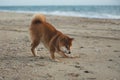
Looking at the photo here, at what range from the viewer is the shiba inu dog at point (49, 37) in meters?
7.61

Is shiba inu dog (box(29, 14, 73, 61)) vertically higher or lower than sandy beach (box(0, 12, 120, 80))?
higher

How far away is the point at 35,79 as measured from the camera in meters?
5.93

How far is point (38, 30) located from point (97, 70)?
7.43ft

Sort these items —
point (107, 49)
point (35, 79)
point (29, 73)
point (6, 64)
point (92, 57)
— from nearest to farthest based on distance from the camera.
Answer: point (35, 79) → point (29, 73) → point (6, 64) → point (92, 57) → point (107, 49)

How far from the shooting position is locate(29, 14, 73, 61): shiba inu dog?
25.0ft

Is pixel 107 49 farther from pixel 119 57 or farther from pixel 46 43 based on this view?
pixel 46 43

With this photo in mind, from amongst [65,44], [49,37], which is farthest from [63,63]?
[49,37]

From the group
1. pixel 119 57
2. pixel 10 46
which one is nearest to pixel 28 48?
pixel 10 46

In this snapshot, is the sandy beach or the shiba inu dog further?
the shiba inu dog

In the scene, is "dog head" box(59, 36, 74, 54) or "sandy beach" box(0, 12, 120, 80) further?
"dog head" box(59, 36, 74, 54)

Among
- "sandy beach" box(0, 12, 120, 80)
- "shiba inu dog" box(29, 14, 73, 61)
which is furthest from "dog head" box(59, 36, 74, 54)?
"sandy beach" box(0, 12, 120, 80)

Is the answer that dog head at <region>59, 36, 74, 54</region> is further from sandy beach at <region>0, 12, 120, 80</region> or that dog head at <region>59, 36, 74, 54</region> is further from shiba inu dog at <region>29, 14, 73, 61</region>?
sandy beach at <region>0, 12, 120, 80</region>

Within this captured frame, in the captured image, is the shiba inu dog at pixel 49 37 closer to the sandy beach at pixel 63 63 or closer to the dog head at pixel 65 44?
the dog head at pixel 65 44

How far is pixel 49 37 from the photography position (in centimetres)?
800
